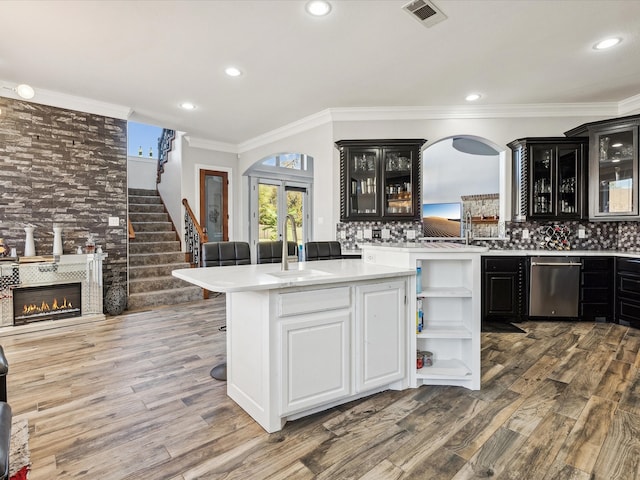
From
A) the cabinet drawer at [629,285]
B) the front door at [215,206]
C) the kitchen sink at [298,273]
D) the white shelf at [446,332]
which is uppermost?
the front door at [215,206]

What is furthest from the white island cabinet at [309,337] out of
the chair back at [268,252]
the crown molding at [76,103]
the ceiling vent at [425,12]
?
the crown molding at [76,103]

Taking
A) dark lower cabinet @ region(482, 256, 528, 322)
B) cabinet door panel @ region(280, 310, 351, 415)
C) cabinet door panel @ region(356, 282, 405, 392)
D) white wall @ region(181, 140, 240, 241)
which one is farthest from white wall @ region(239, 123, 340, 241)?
cabinet door panel @ region(280, 310, 351, 415)

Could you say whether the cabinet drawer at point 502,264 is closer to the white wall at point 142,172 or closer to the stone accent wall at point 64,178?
the stone accent wall at point 64,178

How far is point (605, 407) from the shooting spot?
2.27 metres

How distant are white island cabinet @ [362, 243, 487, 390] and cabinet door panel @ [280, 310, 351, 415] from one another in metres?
0.62

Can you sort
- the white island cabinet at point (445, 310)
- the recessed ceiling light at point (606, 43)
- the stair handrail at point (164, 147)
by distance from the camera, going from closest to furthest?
the white island cabinet at point (445, 310), the recessed ceiling light at point (606, 43), the stair handrail at point (164, 147)

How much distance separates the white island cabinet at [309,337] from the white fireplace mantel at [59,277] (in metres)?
2.93

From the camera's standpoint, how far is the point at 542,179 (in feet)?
15.1

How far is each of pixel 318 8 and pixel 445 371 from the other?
2.93 meters

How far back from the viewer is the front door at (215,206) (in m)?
6.70

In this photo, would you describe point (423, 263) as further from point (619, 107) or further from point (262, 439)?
point (619, 107)

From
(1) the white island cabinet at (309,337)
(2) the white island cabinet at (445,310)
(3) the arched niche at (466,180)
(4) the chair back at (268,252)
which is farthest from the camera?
(3) the arched niche at (466,180)

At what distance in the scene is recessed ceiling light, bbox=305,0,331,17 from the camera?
8.29 feet

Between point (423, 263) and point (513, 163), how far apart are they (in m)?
3.05
